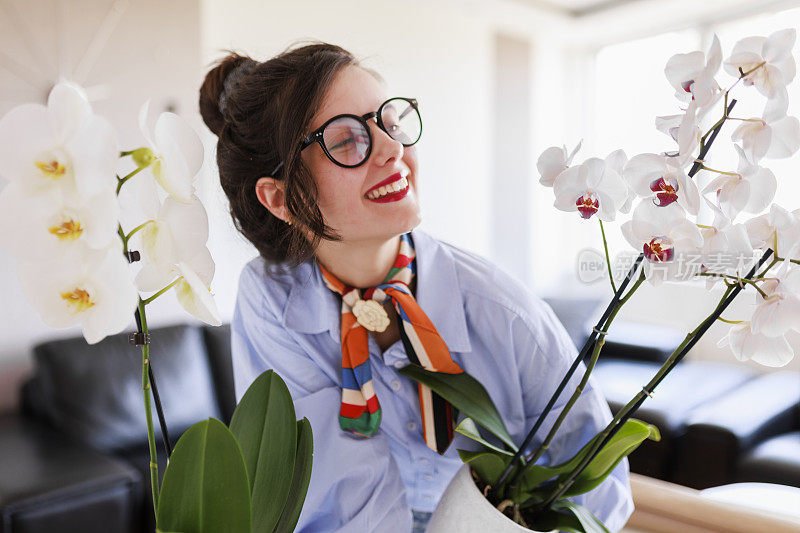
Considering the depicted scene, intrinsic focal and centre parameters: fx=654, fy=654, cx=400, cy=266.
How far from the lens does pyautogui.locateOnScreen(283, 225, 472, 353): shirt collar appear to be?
104 centimetres

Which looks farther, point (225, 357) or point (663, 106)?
point (663, 106)

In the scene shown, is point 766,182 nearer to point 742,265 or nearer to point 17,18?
point 742,265

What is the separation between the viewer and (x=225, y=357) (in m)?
2.93

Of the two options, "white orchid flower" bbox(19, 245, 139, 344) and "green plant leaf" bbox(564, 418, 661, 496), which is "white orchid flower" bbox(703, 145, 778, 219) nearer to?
"green plant leaf" bbox(564, 418, 661, 496)

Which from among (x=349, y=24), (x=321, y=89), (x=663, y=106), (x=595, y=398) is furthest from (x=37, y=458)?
(x=663, y=106)

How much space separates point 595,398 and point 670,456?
2184 mm

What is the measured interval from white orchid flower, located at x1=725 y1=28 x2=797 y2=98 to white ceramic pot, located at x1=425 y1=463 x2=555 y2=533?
476 mm

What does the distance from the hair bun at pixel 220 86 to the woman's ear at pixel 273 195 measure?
0.16 m

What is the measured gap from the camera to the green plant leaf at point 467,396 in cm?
81

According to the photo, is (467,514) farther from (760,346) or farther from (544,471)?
(760,346)

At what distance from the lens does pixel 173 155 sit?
51 centimetres

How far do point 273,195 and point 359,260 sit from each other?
7.0 inches

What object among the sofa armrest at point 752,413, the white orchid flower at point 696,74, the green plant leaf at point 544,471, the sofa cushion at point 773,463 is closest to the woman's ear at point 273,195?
the green plant leaf at point 544,471

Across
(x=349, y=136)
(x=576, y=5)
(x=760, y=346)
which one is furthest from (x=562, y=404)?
(x=576, y=5)
